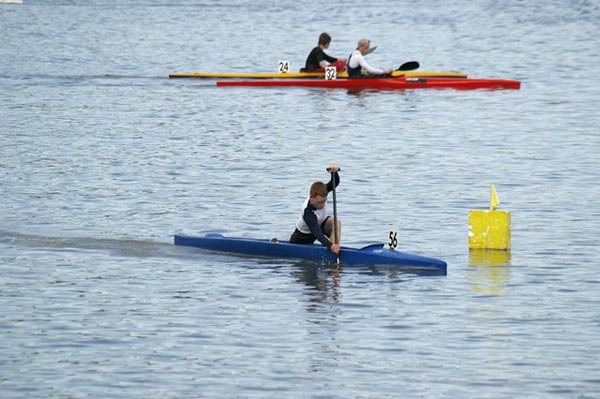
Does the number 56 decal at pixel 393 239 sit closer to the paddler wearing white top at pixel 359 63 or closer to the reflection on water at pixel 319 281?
the reflection on water at pixel 319 281

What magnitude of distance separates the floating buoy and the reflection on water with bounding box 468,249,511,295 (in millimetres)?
111

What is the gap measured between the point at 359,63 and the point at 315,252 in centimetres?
2149

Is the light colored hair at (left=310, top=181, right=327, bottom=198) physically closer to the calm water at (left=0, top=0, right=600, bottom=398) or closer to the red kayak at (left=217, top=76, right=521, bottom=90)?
the calm water at (left=0, top=0, right=600, bottom=398)

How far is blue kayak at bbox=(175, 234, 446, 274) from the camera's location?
1900 centimetres

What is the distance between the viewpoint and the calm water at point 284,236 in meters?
14.7

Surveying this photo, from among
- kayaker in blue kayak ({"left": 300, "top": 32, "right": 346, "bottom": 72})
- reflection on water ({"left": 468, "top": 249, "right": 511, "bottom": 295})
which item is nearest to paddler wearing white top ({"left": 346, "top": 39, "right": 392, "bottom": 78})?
kayaker in blue kayak ({"left": 300, "top": 32, "right": 346, "bottom": 72})

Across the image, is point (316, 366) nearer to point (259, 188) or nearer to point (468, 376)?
point (468, 376)

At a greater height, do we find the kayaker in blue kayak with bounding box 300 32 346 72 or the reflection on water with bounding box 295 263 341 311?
the kayaker in blue kayak with bounding box 300 32 346 72

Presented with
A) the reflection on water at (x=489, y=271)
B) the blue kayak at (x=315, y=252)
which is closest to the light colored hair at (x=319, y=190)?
the blue kayak at (x=315, y=252)

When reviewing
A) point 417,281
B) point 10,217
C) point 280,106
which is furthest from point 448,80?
point 417,281

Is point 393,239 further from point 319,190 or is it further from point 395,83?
point 395,83

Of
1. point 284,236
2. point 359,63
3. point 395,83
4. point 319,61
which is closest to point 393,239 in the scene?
point 284,236

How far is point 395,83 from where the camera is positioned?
42.8 m

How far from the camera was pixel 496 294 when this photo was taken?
18016 mm
